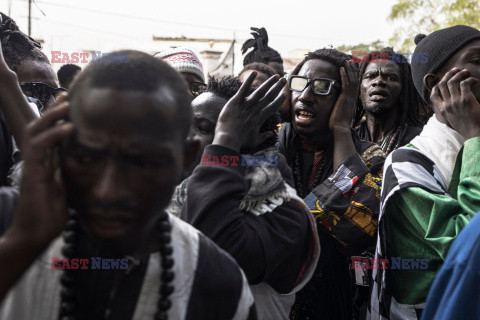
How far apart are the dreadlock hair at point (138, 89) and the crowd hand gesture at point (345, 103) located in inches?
63.0

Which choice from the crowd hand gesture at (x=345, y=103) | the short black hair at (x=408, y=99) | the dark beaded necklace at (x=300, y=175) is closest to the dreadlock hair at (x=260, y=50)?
the short black hair at (x=408, y=99)

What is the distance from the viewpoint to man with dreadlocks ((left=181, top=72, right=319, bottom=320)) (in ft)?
5.82

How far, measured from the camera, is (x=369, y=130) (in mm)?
4109

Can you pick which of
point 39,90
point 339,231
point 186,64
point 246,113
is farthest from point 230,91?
point 186,64

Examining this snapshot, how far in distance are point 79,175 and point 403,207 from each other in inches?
62.7

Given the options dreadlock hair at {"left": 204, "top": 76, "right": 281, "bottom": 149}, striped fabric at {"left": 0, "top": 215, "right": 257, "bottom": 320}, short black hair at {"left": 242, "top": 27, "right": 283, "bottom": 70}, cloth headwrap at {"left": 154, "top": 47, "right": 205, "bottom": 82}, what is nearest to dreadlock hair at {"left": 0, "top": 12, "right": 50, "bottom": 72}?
cloth headwrap at {"left": 154, "top": 47, "right": 205, "bottom": 82}

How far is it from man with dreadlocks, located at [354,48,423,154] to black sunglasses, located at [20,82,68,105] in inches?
98.2

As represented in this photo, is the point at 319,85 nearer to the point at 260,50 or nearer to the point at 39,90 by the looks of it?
the point at 39,90

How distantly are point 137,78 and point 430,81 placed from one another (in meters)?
1.88

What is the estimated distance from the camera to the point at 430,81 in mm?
2490

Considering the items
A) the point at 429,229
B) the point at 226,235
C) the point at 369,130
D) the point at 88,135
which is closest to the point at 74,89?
the point at 88,135

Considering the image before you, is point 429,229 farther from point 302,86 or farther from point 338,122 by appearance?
point 302,86

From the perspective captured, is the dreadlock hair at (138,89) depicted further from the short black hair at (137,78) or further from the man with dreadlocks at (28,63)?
the man with dreadlocks at (28,63)

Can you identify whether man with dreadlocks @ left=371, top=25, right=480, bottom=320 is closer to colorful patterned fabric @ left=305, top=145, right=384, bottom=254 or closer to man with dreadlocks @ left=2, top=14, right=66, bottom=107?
colorful patterned fabric @ left=305, top=145, right=384, bottom=254
